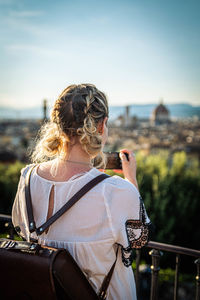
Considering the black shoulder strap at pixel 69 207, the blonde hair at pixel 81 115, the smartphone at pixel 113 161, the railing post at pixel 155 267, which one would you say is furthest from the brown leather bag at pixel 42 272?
the railing post at pixel 155 267

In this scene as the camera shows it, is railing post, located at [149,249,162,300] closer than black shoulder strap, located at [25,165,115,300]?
No

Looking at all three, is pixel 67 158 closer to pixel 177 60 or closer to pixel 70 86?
pixel 70 86

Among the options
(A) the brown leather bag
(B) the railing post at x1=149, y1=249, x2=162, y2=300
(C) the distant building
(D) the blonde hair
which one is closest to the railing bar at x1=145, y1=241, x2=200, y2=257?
(B) the railing post at x1=149, y1=249, x2=162, y2=300

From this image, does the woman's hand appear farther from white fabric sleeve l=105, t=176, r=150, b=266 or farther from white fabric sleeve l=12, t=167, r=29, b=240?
white fabric sleeve l=12, t=167, r=29, b=240

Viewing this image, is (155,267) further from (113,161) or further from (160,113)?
(160,113)

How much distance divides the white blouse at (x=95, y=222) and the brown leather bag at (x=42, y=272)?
2.0 inches

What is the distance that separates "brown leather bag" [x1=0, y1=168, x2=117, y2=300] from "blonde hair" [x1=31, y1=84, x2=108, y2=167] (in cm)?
18

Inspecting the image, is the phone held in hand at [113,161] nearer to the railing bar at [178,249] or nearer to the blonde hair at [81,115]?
the blonde hair at [81,115]

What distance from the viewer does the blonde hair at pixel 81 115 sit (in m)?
1.19

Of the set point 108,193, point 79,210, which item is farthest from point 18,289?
point 108,193

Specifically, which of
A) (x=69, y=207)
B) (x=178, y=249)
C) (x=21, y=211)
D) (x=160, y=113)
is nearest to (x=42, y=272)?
(x=69, y=207)

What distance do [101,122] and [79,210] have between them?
43cm

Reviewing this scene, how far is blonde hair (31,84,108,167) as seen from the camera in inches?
46.9

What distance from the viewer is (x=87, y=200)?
1171 millimetres
